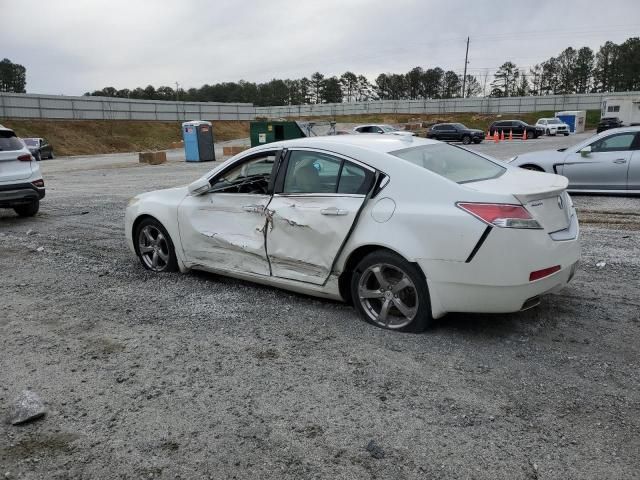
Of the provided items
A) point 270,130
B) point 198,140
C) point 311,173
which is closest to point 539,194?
point 311,173

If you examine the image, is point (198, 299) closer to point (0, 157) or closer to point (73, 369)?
point (73, 369)

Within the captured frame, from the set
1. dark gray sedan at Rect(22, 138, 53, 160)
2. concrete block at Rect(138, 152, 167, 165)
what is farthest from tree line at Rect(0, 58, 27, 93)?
concrete block at Rect(138, 152, 167, 165)

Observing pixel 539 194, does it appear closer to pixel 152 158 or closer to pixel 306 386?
pixel 306 386

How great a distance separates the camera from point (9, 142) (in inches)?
392

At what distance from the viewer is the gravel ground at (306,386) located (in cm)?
→ 275

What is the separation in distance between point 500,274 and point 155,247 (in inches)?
155

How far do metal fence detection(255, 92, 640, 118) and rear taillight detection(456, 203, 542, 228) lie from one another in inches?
2948

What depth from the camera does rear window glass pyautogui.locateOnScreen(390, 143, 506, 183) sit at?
430cm

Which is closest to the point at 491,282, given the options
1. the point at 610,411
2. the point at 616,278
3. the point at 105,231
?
the point at 610,411

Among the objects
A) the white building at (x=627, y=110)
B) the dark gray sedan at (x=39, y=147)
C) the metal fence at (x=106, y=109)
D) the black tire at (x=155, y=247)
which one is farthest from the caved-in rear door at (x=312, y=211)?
the white building at (x=627, y=110)

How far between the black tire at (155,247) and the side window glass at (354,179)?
236 centimetres

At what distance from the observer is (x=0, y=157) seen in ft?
31.8

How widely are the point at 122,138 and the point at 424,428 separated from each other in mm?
54553

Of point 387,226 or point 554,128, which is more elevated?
point 387,226
